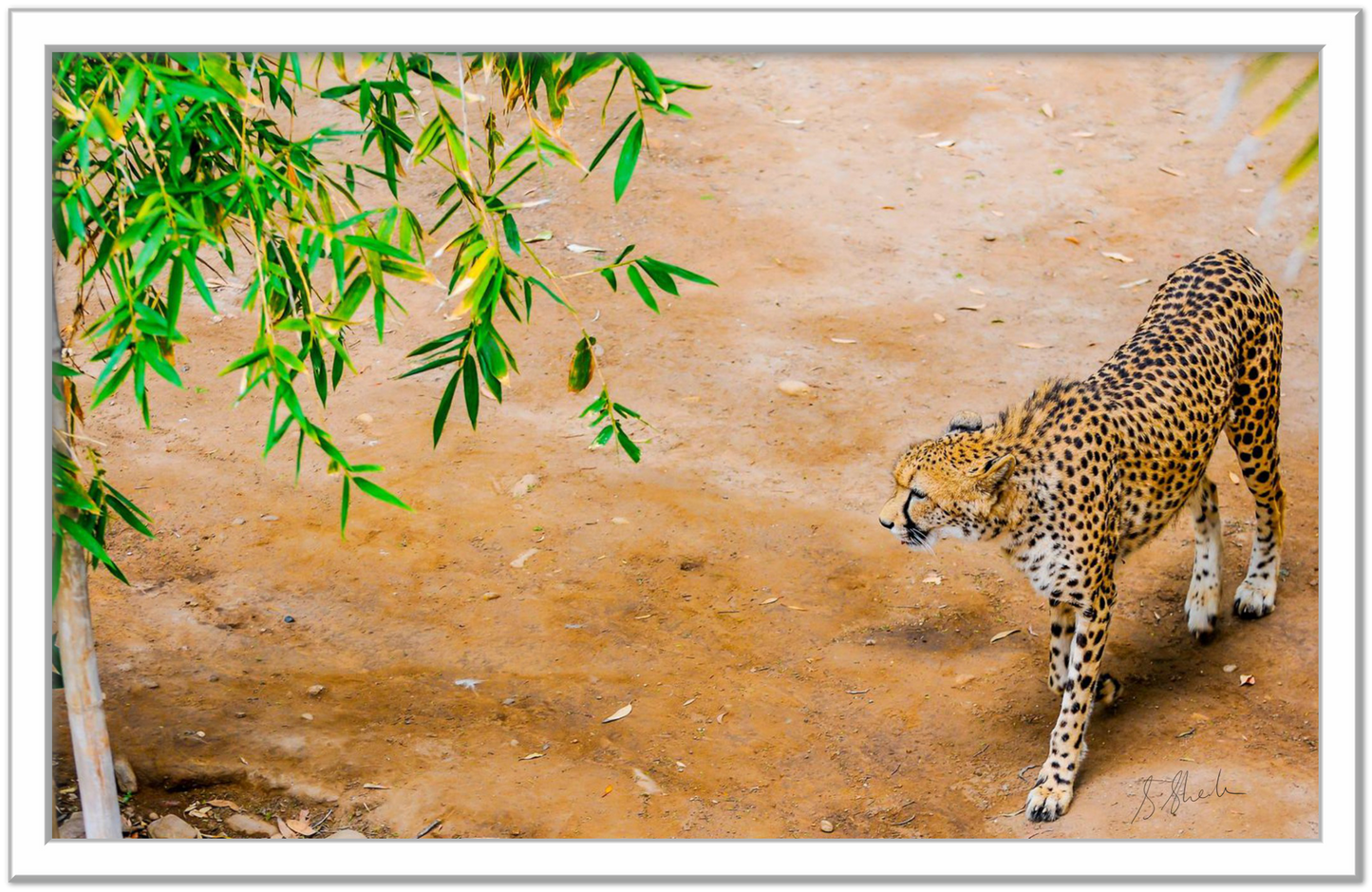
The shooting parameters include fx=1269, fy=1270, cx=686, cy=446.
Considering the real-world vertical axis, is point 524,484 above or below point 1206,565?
below

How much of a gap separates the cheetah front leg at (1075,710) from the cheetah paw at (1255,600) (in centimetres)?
124

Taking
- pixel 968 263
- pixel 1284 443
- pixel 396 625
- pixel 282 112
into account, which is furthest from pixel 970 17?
pixel 282 112

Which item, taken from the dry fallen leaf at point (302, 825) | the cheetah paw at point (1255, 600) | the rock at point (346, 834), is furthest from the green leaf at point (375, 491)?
the cheetah paw at point (1255, 600)

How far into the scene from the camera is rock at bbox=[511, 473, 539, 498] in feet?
22.1

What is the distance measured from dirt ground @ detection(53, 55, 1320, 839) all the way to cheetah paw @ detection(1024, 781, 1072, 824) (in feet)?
0.17

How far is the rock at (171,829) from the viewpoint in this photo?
4.44 metres

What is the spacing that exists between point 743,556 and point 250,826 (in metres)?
2.65

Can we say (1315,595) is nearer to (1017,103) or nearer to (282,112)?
(1017,103)

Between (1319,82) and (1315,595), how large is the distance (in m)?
2.79

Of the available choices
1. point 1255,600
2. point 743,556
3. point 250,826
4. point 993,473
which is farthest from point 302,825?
point 1255,600

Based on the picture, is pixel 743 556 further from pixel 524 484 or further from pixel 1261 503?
pixel 1261 503

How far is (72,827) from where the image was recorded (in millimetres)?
4336
